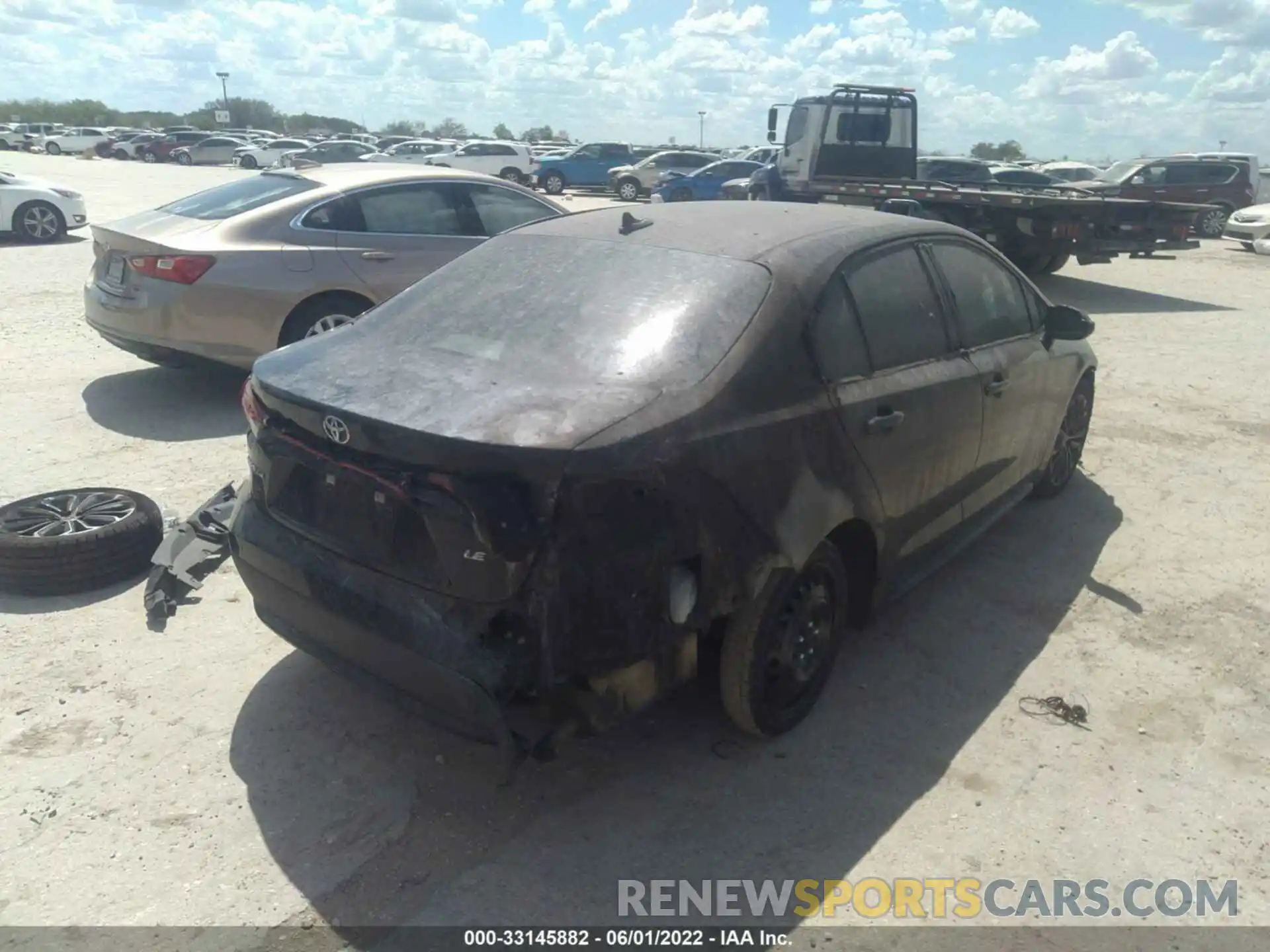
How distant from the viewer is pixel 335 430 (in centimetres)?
287

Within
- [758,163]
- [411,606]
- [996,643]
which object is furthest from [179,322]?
[758,163]

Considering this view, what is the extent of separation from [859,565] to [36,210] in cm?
1678

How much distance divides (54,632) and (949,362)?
12.4 ft

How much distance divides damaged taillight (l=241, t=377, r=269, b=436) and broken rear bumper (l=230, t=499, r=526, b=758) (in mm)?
271

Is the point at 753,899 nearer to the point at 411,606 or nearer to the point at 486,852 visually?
the point at 486,852

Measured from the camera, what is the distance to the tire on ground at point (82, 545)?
413cm

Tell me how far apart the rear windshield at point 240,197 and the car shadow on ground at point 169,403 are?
124 cm

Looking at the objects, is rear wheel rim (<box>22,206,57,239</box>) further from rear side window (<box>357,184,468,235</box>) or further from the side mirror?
the side mirror

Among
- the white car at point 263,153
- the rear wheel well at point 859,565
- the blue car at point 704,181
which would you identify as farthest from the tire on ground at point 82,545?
the white car at point 263,153

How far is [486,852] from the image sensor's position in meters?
2.88

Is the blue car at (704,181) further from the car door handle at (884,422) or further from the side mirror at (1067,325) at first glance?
the car door handle at (884,422)

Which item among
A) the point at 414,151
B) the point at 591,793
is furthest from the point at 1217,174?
the point at 414,151

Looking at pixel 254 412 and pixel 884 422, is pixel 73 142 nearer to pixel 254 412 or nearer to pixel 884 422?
pixel 254 412

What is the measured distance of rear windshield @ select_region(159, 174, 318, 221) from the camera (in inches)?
268
